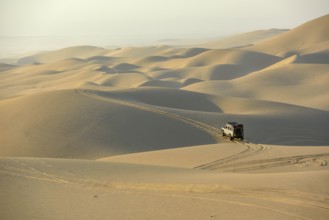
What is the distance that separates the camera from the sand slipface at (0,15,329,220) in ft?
32.1

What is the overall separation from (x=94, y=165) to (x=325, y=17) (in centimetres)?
11511

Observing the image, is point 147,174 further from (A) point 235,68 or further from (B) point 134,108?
(A) point 235,68

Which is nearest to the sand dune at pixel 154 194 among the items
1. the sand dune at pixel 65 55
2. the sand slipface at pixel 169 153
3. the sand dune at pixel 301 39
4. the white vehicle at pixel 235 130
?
the sand slipface at pixel 169 153

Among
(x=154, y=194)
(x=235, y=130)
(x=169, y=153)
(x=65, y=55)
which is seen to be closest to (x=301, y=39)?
(x=235, y=130)

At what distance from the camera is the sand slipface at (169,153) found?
9.78m

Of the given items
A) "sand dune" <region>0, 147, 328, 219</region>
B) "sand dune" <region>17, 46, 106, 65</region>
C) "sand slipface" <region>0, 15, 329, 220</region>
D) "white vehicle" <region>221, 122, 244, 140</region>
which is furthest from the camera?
"sand dune" <region>17, 46, 106, 65</region>

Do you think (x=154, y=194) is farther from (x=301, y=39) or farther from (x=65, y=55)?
(x=65, y=55)

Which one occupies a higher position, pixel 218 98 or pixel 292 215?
pixel 218 98

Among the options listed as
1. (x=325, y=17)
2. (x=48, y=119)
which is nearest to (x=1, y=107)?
(x=48, y=119)

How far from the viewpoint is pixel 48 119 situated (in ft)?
93.7

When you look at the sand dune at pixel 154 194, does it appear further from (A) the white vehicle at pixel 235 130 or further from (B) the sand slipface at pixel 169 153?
(A) the white vehicle at pixel 235 130

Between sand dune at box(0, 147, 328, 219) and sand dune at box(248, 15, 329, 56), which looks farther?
sand dune at box(248, 15, 329, 56)

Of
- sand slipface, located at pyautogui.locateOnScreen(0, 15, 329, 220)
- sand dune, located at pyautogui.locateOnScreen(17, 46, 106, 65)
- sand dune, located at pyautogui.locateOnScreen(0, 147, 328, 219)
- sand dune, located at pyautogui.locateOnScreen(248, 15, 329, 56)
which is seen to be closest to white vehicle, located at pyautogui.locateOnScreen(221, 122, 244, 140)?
sand slipface, located at pyautogui.locateOnScreen(0, 15, 329, 220)

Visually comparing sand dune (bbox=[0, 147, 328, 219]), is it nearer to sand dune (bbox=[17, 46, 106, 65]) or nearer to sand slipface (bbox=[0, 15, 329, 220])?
sand slipface (bbox=[0, 15, 329, 220])
